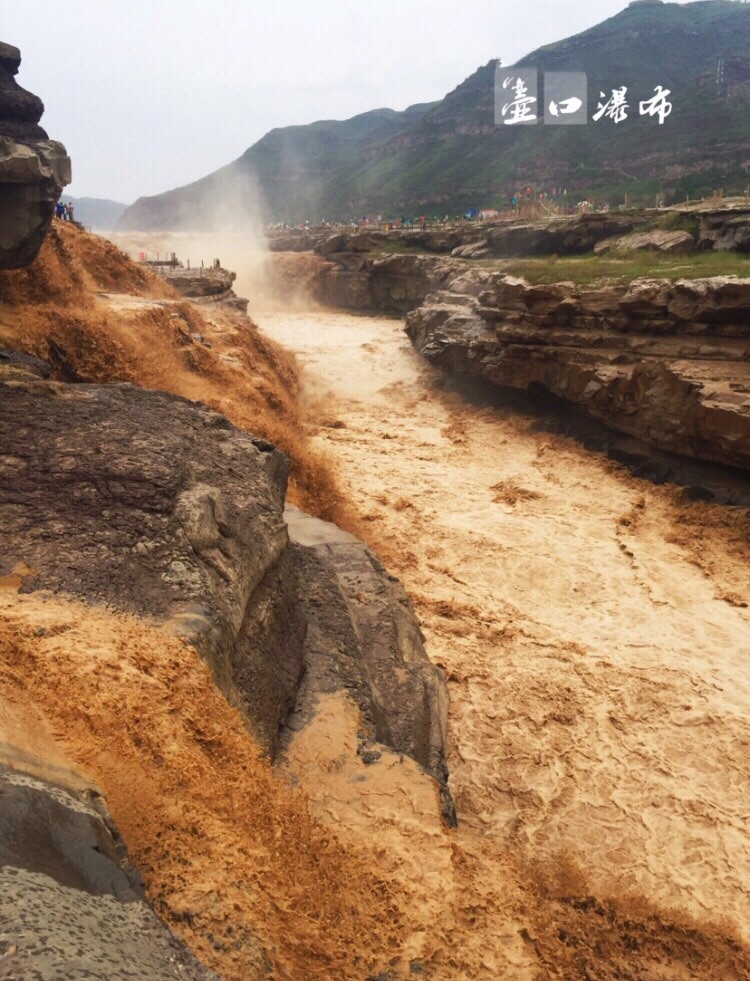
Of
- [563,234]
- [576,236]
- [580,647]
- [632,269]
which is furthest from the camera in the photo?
[563,234]

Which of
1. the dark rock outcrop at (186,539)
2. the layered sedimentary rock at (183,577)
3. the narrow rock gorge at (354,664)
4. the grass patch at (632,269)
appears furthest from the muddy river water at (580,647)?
the grass patch at (632,269)

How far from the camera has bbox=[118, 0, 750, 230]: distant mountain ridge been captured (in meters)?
48.1

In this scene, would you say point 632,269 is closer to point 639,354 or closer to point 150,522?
point 639,354

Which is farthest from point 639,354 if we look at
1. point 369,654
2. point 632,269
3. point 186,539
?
→ point 186,539

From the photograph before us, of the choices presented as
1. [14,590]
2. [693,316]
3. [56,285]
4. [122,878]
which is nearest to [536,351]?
[693,316]

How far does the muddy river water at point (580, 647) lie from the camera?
16.4ft

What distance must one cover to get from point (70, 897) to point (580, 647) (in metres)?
6.31

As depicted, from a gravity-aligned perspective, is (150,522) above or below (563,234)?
below

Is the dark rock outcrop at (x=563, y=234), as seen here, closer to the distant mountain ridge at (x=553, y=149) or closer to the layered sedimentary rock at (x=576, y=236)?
the layered sedimentary rock at (x=576, y=236)

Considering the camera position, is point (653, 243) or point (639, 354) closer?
point (639, 354)

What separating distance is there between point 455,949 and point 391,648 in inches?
108

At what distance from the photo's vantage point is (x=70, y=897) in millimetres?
1745

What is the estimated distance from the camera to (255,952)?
227cm

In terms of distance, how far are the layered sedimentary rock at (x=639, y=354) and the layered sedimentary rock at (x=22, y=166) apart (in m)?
9.25
